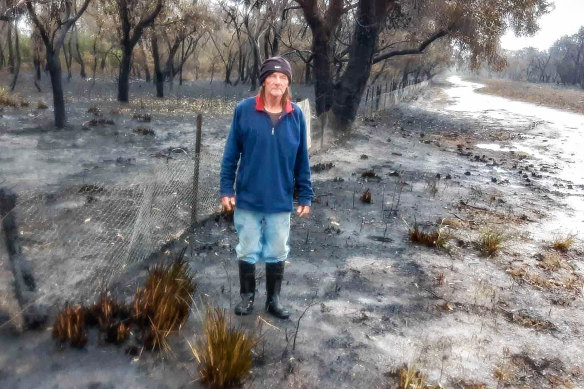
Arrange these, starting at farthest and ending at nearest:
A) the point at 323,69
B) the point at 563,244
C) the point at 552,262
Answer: the point at 323,69
the point at 563,244
the point at 552,262

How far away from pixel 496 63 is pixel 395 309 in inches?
604

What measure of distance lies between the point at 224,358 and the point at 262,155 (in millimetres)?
1396

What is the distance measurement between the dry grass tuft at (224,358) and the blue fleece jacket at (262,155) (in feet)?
3.01

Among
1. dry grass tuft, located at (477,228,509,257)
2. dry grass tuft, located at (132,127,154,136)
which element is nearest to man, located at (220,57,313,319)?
dry grass tuft, located at (477,228,509,257)

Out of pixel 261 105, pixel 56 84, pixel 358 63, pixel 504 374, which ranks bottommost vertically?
pixel 504 374

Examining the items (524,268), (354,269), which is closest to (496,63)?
(524,268)

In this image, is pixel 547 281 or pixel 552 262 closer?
pixel 547 281

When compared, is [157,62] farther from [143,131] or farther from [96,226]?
[96,226]

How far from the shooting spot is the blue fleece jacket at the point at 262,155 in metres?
3.20

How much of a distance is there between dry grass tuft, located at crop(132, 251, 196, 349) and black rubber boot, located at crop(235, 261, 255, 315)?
44cm

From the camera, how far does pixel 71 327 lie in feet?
10.6

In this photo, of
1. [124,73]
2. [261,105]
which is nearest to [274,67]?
[261,105]

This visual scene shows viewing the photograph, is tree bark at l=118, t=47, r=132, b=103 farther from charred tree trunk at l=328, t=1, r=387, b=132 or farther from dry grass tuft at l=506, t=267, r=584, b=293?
dry grass tuft at l=506, t=267, r=584, b=293

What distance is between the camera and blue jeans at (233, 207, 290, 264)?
3.39 m
